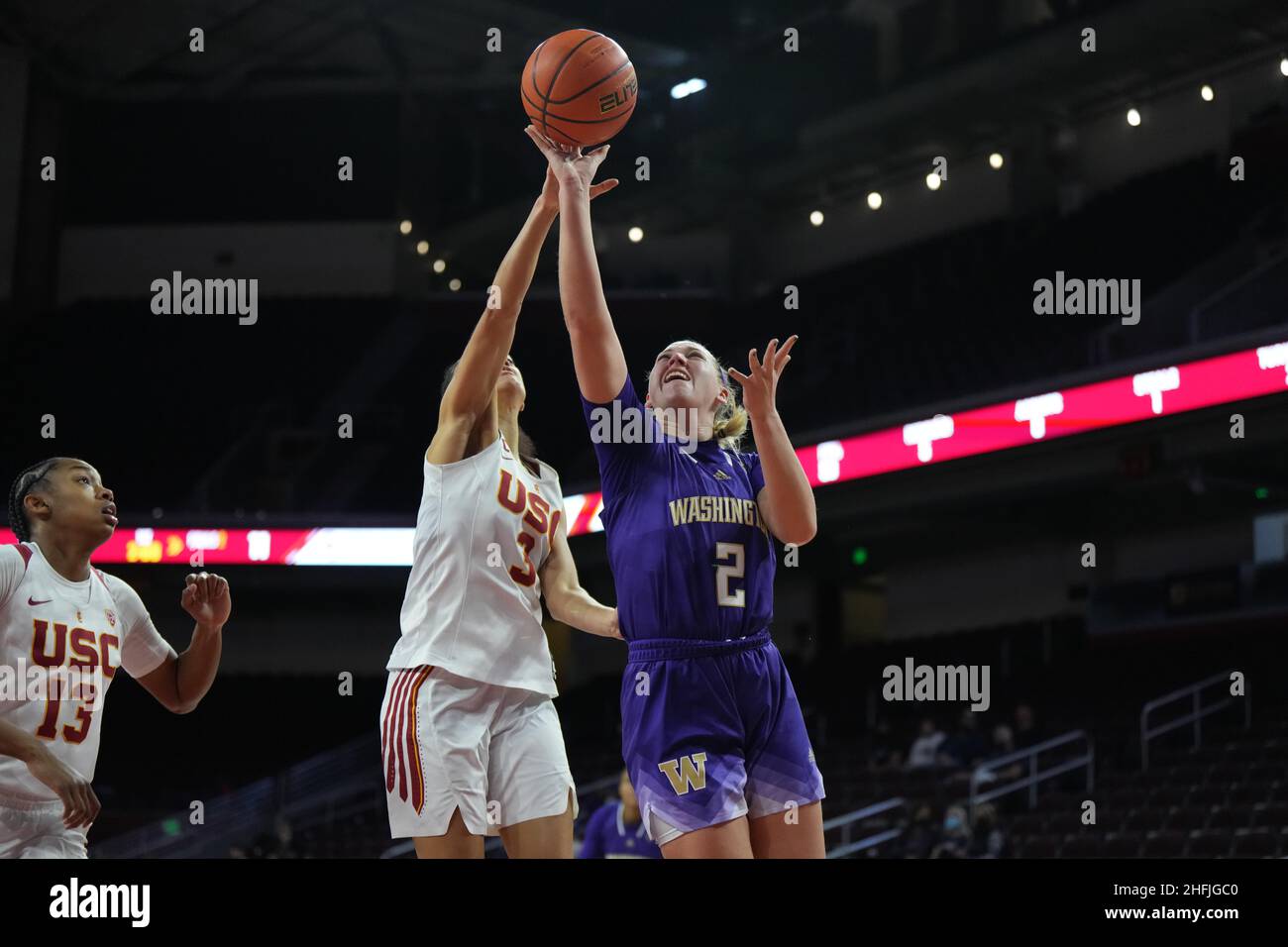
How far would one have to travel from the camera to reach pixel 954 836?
387 inches

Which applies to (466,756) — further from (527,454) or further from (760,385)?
(760,385)

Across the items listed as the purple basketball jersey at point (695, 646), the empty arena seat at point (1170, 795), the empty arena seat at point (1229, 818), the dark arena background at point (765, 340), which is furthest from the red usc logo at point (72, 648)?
the empty arena seat at point (1170, 795)

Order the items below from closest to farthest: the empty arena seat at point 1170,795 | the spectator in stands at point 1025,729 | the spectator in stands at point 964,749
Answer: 1. the empty arena seat at point 1170,795
2. the spectator in stands at point 964,749
3. the spectator in stands at point 1025,729

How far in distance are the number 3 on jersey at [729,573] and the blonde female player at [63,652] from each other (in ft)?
4.66

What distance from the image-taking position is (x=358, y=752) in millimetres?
17641

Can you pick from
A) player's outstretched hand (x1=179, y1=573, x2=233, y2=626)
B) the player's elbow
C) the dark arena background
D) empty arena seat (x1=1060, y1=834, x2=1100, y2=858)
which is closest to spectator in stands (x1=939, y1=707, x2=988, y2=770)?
the dark arena background

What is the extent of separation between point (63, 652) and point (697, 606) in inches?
67.3

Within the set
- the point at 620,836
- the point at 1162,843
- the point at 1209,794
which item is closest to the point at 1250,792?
the point at 1209,794

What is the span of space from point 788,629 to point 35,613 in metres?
15.3

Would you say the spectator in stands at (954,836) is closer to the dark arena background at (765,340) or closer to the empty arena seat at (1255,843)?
the dark arena background at (765,340)

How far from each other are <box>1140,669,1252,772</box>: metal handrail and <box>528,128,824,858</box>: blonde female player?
8.54m

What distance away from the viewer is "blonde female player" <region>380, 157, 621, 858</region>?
331cm

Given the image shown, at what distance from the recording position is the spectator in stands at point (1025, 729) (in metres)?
12.0
